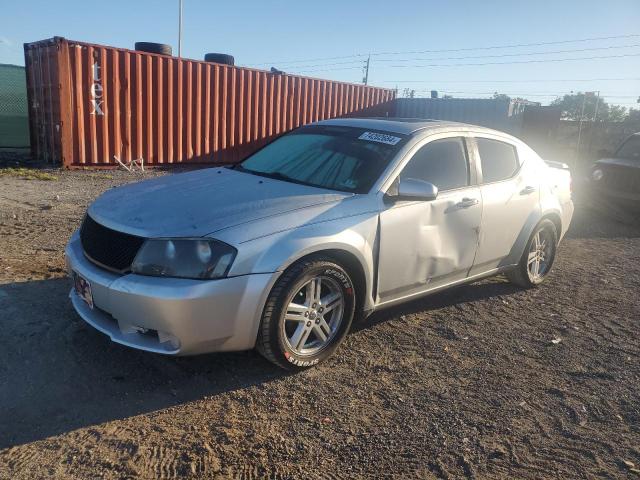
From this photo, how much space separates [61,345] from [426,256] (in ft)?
8.32

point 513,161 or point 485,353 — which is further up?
point 513,161

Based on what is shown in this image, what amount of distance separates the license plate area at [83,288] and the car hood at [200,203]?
1.18 feet

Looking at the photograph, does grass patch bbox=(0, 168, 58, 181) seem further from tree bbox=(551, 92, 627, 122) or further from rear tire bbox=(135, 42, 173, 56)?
tree bbox=(551, 92, 627, 122)

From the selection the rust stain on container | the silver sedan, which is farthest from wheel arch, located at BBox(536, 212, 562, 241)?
the rust stain on container

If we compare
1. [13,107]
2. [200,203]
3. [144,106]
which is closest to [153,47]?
[144,106]

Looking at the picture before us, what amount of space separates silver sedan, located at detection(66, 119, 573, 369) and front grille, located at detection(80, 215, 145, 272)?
0.03 ft

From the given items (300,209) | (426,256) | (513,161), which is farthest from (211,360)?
(513,161)

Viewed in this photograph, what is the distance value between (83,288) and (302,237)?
1.35 meters

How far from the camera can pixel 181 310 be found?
9.60ft

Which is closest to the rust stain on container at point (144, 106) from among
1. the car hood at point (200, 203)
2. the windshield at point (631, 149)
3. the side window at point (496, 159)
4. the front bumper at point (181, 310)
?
the car hood at point (200, 203)

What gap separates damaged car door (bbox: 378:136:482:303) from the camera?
12.5ft

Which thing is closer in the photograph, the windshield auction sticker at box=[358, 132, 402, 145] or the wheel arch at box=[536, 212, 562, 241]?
the windshield auction sticker at box=[358, 132, 402, 145]

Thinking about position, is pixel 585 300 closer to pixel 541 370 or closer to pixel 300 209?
pixel 541 370

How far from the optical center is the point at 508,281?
5.70 m
